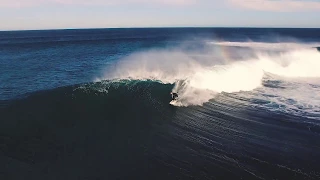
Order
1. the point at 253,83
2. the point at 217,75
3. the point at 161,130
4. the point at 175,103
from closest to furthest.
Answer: the point at 161,130 → the point at 175,103 → the point at 253,83 → the point at 217,75

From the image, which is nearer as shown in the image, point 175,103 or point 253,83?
point 175,103

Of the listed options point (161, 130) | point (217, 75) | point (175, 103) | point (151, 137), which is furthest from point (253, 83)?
point (151, 137)

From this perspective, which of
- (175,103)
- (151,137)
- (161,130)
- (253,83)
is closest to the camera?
(151,137)

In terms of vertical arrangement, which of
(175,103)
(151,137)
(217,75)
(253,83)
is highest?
(217,75)

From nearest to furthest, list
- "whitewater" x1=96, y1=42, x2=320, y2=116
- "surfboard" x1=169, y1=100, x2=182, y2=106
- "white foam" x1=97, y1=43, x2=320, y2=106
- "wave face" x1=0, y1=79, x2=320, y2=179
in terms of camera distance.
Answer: "wave face" x1=0, y1=79, x2=320, y2=179, "surfboard" x1=169, y1=100, x2=182, y2=106, "whitewater" x1=96, y1=42, x2=320, y2=116, "white foam" x1=97, y1=43, x2=320, y2=106

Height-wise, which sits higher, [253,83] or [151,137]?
[253,83]

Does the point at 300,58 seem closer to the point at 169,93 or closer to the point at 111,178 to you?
the point at 169,93

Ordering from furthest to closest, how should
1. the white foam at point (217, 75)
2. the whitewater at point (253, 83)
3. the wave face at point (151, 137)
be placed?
the white foam at point (217, 75) → the whitewater at point (253, 83) → the wave face at point (151, 137)

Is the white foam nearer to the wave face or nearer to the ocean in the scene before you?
the ocean

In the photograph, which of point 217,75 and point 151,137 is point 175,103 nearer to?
point 151,137

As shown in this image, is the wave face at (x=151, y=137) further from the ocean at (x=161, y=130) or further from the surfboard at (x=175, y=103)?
the surfboard at (x=175, y=103)

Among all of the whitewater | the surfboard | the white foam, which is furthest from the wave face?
the white foam

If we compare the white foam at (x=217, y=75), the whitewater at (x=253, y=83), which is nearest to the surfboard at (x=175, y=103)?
the whitewater at (x=253, y=83)
